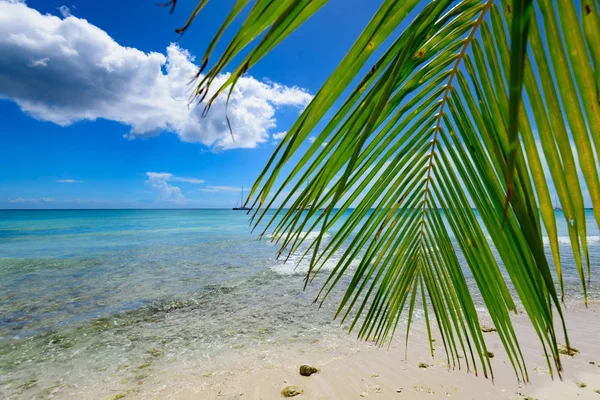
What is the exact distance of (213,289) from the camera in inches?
376

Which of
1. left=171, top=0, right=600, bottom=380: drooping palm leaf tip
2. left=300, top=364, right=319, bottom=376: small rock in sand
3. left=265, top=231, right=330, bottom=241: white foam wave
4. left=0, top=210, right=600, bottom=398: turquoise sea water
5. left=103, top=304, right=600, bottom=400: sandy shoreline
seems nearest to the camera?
left=171, top=0, right=600, bottom=380: drooping palm leaf tip

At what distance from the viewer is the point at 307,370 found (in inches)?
181

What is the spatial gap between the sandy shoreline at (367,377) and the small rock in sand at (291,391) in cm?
8

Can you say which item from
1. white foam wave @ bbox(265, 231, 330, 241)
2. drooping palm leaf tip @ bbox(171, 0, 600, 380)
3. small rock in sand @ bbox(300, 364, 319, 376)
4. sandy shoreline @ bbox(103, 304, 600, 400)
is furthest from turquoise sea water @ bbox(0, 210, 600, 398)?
drooping palm leaf tip @ bbox(171, 0, 600, 380)

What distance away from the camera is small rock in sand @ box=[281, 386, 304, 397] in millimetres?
4039

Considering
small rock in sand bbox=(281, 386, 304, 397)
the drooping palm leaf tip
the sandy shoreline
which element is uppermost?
the drooping palm leaf tip

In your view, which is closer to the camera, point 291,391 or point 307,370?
point 291,391

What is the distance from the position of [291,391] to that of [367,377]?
1.18 metres

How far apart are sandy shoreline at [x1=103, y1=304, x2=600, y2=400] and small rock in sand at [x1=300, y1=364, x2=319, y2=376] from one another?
9cm

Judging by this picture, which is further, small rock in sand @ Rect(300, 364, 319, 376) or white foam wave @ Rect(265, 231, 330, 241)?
small rock in sand @ Rect(300, 364, 319, 376)

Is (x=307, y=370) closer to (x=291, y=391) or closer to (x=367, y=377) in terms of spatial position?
(x=291, y=391)

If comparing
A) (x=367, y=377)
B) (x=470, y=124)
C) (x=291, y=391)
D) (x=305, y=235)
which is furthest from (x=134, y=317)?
(x=470, y=124)

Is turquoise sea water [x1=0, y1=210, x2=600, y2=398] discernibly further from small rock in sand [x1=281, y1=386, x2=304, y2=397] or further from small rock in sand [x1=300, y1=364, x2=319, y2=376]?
small rock in sand [x1=281, y1=386, x2=304, y2=397]

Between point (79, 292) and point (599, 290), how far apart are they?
1587 centimetres
